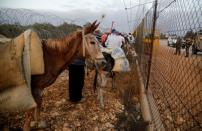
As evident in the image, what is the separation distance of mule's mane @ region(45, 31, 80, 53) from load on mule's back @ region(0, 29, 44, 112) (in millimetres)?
631

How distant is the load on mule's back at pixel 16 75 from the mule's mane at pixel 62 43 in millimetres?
631

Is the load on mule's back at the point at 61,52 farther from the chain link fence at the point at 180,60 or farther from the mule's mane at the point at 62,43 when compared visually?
the chain link fence at the point at 180,60

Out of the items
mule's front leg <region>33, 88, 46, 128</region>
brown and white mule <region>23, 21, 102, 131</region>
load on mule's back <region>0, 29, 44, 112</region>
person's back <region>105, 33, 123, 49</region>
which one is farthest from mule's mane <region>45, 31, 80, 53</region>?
person's back <region>105, 33, 123, 49</region>

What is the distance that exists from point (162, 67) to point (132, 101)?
1.15 m

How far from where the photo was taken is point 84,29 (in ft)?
12.4

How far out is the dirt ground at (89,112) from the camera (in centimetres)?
424

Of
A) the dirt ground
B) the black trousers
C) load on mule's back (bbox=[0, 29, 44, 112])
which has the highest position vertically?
load on mule's back (bbox=[0, 29, 44, 112])

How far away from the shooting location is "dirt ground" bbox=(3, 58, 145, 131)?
167 inches

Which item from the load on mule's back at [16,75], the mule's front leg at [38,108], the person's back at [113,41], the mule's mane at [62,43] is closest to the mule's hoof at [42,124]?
the mule's front leg at [38,108]

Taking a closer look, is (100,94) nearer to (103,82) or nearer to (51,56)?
(103,82)

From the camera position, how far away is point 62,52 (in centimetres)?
373

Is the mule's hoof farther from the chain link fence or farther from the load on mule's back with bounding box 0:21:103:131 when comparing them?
the chain link fence

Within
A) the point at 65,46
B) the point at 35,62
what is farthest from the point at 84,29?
the point at 35,62

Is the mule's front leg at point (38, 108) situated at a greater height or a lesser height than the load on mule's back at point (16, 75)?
lesser
